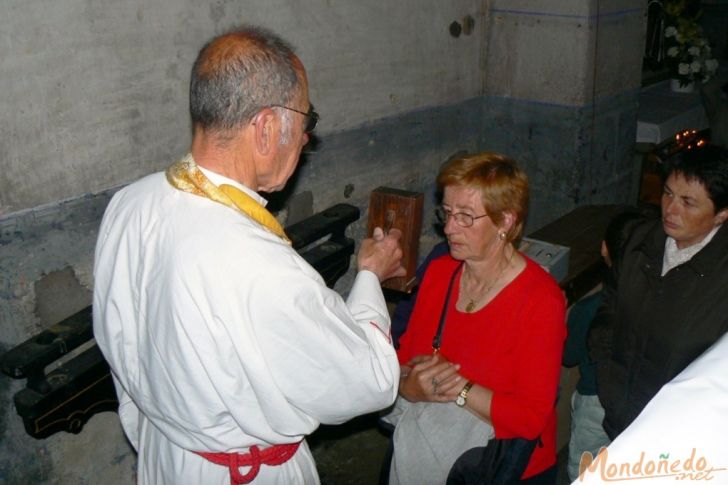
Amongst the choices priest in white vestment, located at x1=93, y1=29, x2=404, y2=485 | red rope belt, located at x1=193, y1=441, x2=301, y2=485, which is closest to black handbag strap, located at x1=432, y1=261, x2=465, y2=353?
priest in white vestment, located at x1=93, y1=29, x2=404, y2=485

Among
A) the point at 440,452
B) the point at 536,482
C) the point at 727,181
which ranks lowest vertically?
the point at 536,482

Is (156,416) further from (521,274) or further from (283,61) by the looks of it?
(521,274)

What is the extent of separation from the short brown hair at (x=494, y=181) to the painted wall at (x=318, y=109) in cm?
158

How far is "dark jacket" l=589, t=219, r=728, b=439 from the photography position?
2.60 m

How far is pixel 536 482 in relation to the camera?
2.68 meters

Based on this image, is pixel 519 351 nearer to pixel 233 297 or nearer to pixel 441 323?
pixel 441 323

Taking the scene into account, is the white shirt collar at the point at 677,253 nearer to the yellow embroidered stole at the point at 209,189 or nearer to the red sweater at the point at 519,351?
the red sweater at the point at 519,351

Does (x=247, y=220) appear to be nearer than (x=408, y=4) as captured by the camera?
Yes

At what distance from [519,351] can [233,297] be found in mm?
1158

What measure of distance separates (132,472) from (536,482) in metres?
2.23

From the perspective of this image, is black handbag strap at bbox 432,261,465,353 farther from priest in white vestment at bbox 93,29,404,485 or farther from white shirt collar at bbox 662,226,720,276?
white shirt collar at bbox 662,226,720,276

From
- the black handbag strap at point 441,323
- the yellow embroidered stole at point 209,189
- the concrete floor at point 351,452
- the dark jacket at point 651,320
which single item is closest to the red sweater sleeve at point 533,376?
the black handbag strap at point 441,323

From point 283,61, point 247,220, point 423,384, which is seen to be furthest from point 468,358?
point 283,61

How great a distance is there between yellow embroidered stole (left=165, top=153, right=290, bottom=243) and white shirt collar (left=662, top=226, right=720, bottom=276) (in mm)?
1633
